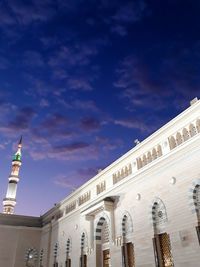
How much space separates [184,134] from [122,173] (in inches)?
182

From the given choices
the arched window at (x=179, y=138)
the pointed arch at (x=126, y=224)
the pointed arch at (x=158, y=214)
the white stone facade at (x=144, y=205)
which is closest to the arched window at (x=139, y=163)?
the white stone facade at (x=144, y=205)

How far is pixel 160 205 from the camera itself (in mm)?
11234

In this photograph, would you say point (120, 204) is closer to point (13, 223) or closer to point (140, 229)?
point (140, 229)

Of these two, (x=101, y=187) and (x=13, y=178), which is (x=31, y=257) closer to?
(x=101, y=187)

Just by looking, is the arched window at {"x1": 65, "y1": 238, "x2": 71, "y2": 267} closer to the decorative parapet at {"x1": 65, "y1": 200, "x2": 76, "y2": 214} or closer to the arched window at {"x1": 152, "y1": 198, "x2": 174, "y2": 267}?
the decorative parapet at {"x1": 65, "y1": 200, "x2": 76, "y2": 214}

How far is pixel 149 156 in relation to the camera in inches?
500

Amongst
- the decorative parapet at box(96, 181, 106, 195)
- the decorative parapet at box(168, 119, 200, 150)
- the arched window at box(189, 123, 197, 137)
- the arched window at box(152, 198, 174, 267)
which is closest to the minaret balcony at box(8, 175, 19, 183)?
the decorative parapet at box(96, 181, 106, 195)

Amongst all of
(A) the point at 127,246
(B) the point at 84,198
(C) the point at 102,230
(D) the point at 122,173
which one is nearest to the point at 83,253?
(C) the point at 102,230

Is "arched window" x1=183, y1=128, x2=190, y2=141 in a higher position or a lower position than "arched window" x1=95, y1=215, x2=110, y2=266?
higher

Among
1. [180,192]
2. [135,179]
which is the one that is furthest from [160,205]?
[135,179]

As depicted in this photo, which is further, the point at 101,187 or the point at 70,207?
the point at 70,207

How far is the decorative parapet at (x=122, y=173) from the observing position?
1398cm

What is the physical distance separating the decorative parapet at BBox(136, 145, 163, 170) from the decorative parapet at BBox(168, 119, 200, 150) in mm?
803

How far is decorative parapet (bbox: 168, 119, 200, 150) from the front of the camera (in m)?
10.5
